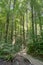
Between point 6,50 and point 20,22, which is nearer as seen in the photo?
point 6,50

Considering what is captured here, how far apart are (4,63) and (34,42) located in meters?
5.43

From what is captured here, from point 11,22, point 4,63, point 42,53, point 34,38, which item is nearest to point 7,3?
point 11,22

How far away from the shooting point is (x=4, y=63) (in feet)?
24.1

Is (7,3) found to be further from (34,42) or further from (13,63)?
(13,63)

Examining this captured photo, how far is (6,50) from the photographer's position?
1089cm

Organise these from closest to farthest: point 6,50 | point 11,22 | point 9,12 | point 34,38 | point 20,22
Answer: point 6,50
point 34,38
point 9,12
point 11,22
point 20,22

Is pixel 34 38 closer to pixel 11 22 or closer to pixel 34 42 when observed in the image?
pixel 34 42

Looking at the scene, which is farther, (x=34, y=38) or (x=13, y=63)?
(x=34, y=38)

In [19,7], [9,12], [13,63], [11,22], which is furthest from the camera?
[11,22]

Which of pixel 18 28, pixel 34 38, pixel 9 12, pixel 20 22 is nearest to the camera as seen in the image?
pixel 34 38

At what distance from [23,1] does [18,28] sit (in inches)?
231

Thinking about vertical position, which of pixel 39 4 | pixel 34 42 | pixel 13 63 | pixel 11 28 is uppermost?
pixel 39 4

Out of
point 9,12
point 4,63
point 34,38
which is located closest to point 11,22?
point 9,12

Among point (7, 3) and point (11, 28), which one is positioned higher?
point (7, 3)
